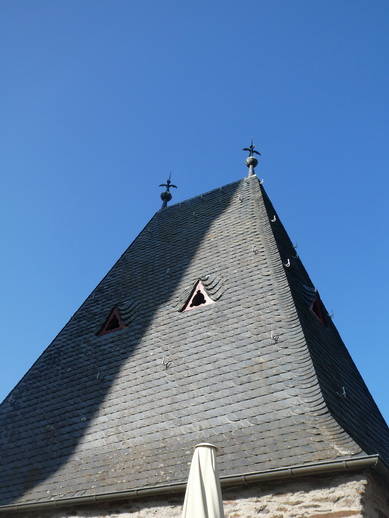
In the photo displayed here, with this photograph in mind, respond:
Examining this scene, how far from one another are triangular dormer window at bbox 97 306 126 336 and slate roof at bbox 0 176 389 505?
0.35ft

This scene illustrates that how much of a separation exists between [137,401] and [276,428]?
193 cm

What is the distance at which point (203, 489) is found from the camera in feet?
11.8

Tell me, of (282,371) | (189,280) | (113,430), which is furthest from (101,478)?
(189,280)

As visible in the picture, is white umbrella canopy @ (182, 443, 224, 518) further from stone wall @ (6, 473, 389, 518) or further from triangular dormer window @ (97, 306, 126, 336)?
triangular dormer window @ (97, 306, 126, 336)

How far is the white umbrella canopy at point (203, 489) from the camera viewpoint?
347 cm

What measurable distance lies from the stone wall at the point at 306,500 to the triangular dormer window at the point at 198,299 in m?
3.07

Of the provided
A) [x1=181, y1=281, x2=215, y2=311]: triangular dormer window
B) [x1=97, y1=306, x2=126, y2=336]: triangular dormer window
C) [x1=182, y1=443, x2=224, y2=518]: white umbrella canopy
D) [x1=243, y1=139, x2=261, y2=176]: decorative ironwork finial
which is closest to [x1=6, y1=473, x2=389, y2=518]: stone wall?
[x1=182, y1=443, x2=224, y2=518]: white umbrella canopy

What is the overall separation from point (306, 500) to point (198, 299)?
3.67 meters

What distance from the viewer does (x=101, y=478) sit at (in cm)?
534

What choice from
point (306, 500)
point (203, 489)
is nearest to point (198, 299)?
point (306, 500)

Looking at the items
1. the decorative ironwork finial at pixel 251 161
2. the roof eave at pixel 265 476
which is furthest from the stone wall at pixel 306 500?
the decorative ironwork finial at pixel 251 161

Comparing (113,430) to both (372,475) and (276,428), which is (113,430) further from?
(372,475)

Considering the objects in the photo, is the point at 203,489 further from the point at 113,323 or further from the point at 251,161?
the point at 251,161

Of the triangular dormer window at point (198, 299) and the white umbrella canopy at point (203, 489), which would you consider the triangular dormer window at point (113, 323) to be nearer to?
the triangular dormer window at point (198, 299)
